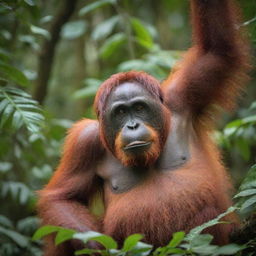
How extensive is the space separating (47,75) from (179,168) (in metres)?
2.91

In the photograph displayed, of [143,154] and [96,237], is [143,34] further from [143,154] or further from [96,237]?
[96,237]

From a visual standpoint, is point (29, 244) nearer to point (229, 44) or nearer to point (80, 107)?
point (229, 44)

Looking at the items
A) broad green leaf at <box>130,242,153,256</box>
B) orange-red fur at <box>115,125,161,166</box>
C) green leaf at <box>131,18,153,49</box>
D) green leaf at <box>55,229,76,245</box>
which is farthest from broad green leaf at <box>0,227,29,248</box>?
green leaf at <box>131,18,153,49</box>

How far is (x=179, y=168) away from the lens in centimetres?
411

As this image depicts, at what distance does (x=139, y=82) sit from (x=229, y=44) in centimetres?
87

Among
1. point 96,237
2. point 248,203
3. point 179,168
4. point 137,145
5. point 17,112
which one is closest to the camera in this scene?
point 96,237

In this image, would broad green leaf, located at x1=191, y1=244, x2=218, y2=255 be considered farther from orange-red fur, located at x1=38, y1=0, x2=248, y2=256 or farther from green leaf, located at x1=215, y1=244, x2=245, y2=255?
orange-red fur, located at x1=38, y1=0, x2=248, y2=256

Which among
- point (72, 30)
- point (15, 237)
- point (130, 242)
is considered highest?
point (72, 30)

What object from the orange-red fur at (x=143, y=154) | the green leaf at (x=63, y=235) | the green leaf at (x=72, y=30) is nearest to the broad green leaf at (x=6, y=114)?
the orange-red fur at (x=143, y=154)

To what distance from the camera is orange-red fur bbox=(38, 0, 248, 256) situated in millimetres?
3842

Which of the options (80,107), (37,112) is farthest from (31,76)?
(80,107)

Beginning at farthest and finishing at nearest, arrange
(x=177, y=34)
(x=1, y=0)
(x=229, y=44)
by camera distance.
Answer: (x=177, y=34)
(x=229, y=44)
(x=1, y=0)

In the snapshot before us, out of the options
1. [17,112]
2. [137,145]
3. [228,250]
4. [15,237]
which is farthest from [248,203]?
[15,237]

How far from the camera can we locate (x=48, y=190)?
176 inches
